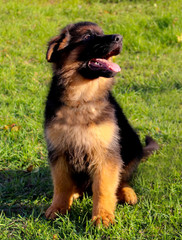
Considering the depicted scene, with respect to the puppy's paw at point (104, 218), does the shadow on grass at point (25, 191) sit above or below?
below

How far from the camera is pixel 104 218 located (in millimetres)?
3219

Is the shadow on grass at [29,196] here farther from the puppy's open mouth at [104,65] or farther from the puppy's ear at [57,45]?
the puppy's ear at [57,45]

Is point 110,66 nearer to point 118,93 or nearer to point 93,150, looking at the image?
point 93,150

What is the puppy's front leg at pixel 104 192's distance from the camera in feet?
10.6

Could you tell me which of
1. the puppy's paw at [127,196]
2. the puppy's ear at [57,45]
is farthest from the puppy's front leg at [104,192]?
the puppy's ear at [57,45]

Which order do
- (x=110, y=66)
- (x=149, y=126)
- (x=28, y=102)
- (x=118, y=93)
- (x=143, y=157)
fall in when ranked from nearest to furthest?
(x=110, y=66)
(x=143, y=157)
(x=149, y=126)
(x=28, y=102)
(x=118, y=93)

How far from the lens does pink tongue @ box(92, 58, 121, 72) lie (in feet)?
10.5

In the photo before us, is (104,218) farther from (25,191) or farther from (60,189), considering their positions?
(25,191)

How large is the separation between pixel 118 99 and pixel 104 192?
281cm

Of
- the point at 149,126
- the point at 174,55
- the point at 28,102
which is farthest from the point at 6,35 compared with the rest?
the point at 149,126

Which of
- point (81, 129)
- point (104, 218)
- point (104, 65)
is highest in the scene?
point (104, 65)

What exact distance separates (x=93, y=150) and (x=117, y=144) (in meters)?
0.26

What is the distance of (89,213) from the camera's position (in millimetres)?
3465

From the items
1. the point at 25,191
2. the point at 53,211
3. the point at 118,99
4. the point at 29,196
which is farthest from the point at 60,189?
the point at 118,99
